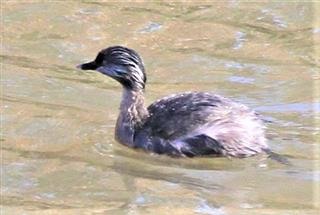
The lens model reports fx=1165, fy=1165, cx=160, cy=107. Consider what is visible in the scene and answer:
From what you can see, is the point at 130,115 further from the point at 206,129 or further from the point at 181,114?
the point at 206,129

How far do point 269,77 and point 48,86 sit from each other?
1.89 meters

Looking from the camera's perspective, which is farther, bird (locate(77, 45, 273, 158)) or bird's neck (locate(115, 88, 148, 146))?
bird's neck (locate(115, 88, 148, 146))

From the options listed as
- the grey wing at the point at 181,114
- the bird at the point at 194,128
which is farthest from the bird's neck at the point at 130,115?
the grey wing at the point at 181,114

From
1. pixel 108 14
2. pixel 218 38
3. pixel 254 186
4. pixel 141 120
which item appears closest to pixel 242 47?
pixel 218 38

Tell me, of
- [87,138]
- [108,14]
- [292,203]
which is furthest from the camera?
[108,14]

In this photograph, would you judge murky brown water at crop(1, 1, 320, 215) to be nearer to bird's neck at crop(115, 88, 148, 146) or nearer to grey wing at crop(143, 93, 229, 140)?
bird's neck at crop(115, 88, 148, 146)

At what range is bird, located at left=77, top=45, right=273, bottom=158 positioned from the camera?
8227 millimetres

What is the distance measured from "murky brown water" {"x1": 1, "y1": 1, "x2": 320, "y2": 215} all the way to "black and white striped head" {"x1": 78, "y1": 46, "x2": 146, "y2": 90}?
1.30 ft

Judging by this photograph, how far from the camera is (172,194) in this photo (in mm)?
7422

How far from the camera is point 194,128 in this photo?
8.26 m

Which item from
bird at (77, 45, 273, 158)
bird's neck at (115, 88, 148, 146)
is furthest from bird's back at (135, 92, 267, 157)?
bird's neck at (115, 88, 148, 146)

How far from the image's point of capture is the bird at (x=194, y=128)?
8.23 meters

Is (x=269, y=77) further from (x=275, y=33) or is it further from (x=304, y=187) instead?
(x=304, y=187)

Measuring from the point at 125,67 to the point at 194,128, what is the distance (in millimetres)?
902
